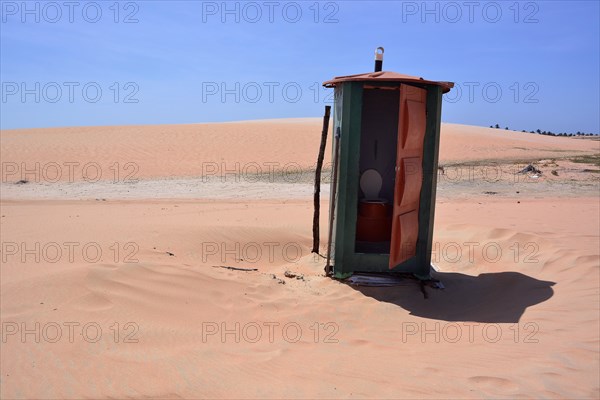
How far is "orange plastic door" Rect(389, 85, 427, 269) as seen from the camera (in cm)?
596

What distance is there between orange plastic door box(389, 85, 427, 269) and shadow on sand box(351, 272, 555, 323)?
1.35 feet

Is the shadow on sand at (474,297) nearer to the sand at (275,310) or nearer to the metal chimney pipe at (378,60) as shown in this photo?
the sand at (275,310)

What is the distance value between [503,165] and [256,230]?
14831 mm

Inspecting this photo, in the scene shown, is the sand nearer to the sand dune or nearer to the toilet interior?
the toilet interior

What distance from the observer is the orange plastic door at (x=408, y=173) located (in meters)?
5.96

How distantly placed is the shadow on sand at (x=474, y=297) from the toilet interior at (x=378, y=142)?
1240mm

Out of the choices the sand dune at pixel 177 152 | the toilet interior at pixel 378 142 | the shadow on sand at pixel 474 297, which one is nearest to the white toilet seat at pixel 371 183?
the toilet interior at pixel 378 142

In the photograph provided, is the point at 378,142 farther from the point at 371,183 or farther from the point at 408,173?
the point at 408,173

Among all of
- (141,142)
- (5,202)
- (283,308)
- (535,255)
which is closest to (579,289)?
(535,255)

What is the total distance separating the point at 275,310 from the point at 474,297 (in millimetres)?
2551

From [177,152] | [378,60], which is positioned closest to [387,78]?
[378,60]

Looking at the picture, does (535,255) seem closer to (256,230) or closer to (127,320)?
(256,230)

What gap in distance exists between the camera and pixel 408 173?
612 cm

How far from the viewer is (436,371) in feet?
13.0
